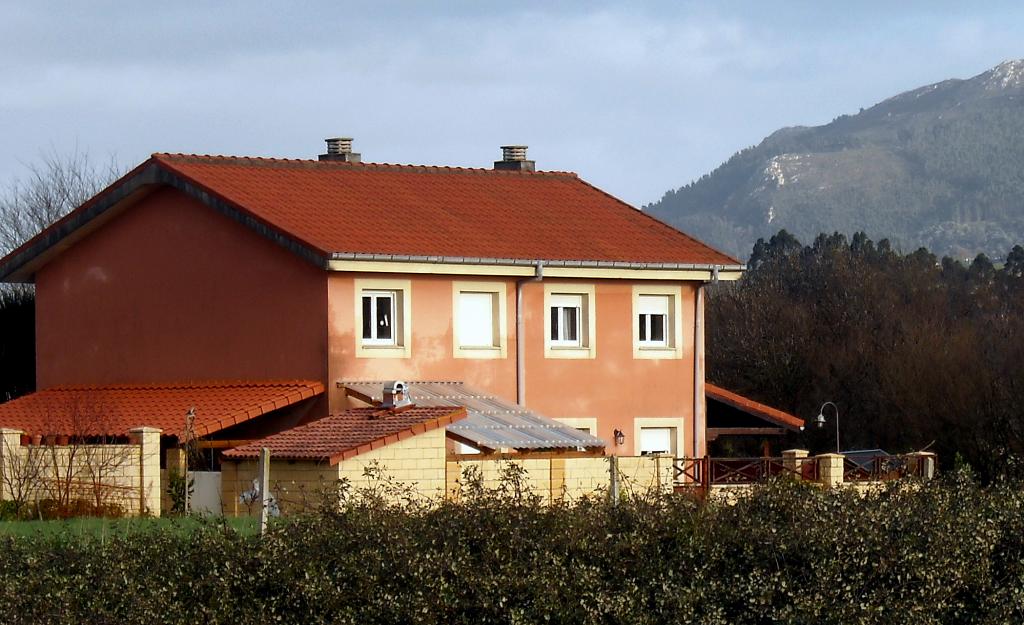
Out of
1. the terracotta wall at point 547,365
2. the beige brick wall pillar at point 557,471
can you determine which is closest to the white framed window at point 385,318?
the terracotta wall at point 547,365

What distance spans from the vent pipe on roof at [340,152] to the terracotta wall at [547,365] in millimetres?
6263

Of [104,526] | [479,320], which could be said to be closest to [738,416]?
[479,320]

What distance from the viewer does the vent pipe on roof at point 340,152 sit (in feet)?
122

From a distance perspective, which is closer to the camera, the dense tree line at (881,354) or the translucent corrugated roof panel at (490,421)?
the translucent corrugated roof panel at (490,421)

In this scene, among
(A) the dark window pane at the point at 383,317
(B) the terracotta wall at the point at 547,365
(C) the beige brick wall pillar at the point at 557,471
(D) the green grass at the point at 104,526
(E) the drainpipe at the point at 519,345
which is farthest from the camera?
(E) the drainpipe at the point at 519,345

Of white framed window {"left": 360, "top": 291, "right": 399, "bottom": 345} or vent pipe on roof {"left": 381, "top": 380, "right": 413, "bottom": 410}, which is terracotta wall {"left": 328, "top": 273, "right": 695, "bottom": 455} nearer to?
white framed window {"left": 360, "top": 291, "right": 399, "bottom": 345}

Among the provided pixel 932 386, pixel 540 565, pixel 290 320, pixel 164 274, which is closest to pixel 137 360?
pixel 164 274

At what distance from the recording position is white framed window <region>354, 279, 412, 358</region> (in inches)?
1216

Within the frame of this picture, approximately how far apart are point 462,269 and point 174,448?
595 centimetres

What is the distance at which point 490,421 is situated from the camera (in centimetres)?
2855

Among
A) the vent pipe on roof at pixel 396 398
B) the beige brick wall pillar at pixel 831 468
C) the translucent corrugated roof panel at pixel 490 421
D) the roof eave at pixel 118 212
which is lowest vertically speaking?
the beige brick wall pillar at pixel 831 468

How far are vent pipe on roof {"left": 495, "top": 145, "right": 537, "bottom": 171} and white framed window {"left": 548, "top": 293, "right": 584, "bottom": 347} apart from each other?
6738 mm

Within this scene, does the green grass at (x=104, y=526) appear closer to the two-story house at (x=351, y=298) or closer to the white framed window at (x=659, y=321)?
the two-story house at (x=351, y=298)

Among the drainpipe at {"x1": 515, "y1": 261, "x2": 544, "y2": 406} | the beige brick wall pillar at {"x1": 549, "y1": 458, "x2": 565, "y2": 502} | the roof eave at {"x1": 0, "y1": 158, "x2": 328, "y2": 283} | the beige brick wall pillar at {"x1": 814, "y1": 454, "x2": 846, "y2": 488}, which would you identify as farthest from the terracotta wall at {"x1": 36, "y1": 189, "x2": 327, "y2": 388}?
the beige brick wall pillar at {"x1": 814, "y1": 454, "x2": 846, "y2": 488}
